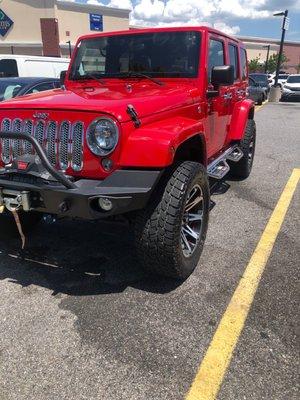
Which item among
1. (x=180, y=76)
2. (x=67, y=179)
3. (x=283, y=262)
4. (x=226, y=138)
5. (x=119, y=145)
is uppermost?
(x=180, y=76)

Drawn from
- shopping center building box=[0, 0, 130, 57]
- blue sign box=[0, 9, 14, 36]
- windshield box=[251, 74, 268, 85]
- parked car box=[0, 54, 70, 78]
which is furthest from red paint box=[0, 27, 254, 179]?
blue sign box=[0, 9, 14, 36]

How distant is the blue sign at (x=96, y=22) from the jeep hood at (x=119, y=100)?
152 ft

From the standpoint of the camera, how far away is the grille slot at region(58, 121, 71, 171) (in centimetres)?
302

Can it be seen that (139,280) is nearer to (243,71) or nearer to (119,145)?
(119,145)

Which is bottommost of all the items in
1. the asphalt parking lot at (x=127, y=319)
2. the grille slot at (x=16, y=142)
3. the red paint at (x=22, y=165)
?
the asphalt parking lot at (x=127, y=319)

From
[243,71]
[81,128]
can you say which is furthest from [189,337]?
[243,71]

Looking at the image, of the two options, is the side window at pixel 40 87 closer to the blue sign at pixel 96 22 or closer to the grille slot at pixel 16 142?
the grille slot at pixel 16 142

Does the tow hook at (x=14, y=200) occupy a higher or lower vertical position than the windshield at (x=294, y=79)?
higher

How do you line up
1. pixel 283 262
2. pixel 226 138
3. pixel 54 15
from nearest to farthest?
1. pixel 283 262
2. pixel 226 138
3. pixel 54 15

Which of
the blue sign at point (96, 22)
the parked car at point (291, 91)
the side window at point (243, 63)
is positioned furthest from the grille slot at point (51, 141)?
the blue sign at point (96, 22)

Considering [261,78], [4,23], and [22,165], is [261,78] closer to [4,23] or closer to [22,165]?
[22,165]

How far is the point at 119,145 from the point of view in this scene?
2.87 metres

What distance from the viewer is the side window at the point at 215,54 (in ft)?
13.9

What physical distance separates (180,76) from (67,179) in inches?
71.8
